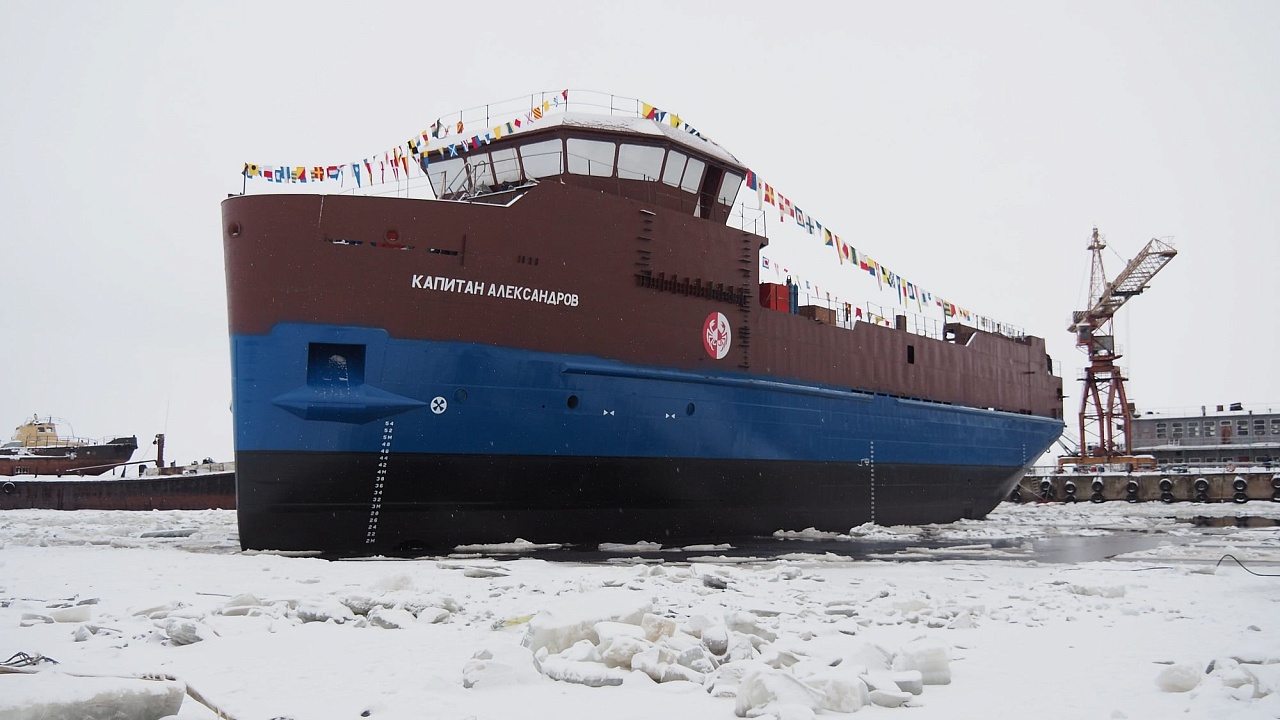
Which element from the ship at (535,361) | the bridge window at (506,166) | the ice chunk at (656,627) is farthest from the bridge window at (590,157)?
the ice chunk at (656,627)

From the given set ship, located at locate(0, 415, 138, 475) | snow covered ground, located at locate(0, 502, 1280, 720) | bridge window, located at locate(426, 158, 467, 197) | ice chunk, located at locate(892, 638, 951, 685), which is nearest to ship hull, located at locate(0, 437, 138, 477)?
ship, located at locate(0, 415, 138, 475)

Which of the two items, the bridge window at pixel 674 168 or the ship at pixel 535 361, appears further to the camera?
the bridge window at pixel 674 168

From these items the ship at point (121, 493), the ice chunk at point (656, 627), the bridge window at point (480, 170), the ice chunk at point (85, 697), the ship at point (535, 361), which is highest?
the bridge window at point (480, 170)

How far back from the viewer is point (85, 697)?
3090mm

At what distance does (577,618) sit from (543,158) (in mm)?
10604

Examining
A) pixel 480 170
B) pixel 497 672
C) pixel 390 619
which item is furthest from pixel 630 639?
pixel 480 170

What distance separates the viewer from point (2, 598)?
6297 millimetres

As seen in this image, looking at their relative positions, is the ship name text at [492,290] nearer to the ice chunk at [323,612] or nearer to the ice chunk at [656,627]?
the ice chunk at [323,612]

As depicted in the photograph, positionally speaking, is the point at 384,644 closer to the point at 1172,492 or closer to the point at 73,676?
the point at 73,676

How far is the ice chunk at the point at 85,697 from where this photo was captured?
3.00m

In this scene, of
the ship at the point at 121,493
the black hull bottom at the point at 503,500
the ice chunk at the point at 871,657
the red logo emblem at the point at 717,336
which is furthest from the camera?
the ship at the point at 121,493

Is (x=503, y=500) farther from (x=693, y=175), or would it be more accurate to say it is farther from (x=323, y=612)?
(x=693, y=175)

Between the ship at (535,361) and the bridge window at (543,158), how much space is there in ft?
0.11

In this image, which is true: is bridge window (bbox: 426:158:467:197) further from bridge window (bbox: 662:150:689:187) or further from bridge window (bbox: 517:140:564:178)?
bridge window (bbox: 662:150:689:187)
